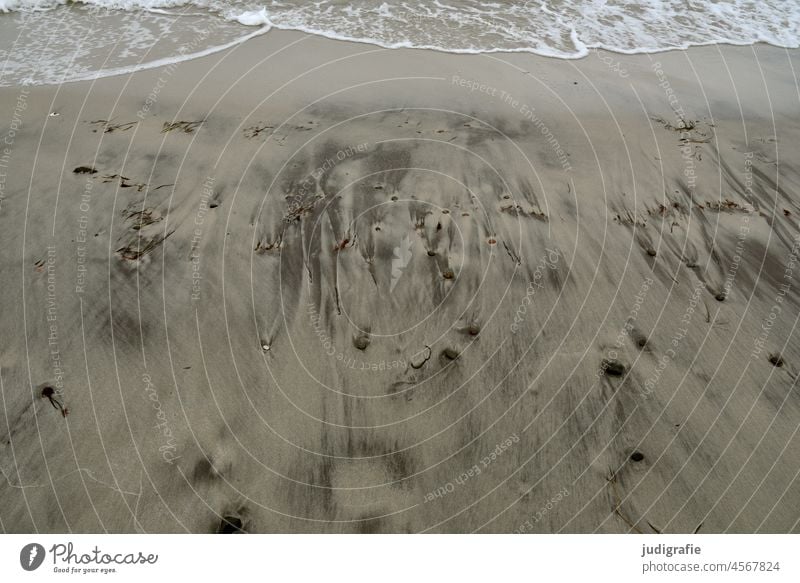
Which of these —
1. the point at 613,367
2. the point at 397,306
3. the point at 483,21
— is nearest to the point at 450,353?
the point at 397,306

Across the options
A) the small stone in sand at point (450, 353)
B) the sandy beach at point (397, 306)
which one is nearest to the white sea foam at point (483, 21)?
the sandy beach at point (397, 306)

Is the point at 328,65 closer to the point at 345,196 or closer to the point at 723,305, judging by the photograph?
the point at 345,196

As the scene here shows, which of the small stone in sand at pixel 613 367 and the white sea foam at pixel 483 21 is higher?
the white sea foam at pixel 483 21

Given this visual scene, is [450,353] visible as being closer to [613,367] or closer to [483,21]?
[613,367]

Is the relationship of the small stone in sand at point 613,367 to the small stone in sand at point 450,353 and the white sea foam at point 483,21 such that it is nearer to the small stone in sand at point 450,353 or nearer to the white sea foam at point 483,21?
the small stone in sand at point 450,353
